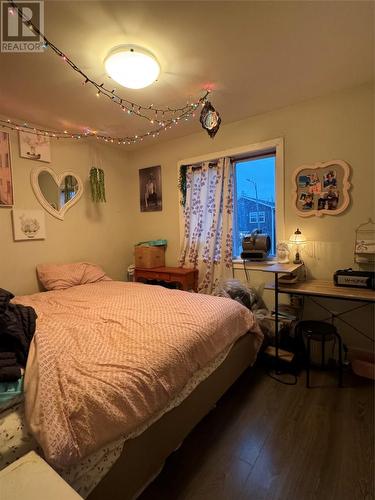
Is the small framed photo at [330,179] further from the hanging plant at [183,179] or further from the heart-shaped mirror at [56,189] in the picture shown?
the heart-shaped mirror at [56,189]

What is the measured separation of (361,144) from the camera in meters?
2.23

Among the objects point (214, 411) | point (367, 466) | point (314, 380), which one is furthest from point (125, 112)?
point (367, 466)

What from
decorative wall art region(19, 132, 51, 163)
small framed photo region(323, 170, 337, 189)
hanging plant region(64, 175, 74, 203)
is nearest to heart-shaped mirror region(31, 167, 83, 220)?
hanging plant region(64, 175, 74, 203)

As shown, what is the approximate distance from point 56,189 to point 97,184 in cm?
51

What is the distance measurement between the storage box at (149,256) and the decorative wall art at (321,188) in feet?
5.98

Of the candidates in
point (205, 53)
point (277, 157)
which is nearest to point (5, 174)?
point (205, 53)

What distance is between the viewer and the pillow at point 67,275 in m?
2.75

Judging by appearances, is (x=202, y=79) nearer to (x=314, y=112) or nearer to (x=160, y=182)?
(x=314, y=112)

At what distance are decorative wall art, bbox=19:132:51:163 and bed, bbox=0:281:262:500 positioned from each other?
67.3 inches

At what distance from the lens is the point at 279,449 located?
1.48 meters

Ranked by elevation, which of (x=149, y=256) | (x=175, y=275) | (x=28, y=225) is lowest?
(x=175, y=275)

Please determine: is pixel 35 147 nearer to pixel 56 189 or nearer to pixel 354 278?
pixel 56 189

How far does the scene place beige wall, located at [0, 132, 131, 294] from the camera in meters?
2.65

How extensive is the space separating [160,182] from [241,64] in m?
1.91
